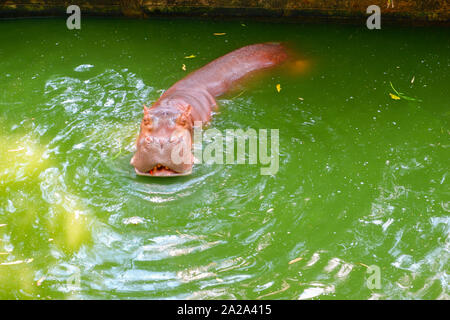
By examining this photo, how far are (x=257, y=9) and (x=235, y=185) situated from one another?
4114mm

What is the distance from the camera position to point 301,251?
411 cm

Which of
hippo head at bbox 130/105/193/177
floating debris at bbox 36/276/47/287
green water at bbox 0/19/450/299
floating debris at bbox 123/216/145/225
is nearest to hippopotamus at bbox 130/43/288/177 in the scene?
hippo head at bbox 130/105/193/177

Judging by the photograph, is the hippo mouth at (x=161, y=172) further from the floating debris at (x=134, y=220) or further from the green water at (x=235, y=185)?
the floating debris at (x=134, y=220)

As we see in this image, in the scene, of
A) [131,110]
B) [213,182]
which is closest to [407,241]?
[213,182]

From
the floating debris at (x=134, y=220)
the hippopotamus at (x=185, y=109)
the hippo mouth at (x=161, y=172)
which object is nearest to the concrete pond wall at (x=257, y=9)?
the hippopotamus at (x=185, y=109)

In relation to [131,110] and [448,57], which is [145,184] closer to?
[131,110]

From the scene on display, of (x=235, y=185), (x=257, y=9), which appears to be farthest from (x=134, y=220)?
(x=257, y=9)

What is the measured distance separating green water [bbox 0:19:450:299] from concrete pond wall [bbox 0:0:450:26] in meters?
0.50

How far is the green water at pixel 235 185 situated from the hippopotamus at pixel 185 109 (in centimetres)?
20

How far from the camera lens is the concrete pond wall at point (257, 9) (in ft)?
24.8

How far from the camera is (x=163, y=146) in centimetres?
471

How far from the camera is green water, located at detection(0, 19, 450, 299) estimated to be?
3887mm

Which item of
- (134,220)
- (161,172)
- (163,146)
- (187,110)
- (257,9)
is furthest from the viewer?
(257,9)

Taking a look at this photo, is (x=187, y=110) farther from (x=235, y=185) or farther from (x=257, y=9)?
(x=257, y=9)
